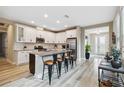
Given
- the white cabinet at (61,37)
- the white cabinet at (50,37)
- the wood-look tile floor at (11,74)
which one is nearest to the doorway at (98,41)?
the white cabinet at (61,37)

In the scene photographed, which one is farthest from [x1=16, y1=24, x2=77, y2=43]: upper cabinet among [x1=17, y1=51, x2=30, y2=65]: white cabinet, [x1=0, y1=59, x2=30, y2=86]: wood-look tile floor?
[x1=0, y1=59, x2=30, y2=86]: wood-look tile floor

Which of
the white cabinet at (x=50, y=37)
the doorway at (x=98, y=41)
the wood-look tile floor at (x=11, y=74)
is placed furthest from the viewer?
the doorway at (x=98, y=41)

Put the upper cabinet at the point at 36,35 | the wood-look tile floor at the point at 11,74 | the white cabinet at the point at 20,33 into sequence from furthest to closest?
1. the upper cabinet at the point at 36,35
2. the white cabinet at the point at 20,33
3. the wood-look tile floor at the point at 11,74

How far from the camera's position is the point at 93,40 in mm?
12422

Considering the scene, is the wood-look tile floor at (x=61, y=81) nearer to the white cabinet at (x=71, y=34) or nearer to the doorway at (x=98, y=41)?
the white cabinet at (x=71, y=34)

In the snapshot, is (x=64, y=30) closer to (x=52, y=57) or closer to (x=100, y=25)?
(x=100, y=25)

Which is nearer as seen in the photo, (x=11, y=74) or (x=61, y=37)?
(x=11, y=74)

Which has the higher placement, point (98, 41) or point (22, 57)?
point (98, 41)

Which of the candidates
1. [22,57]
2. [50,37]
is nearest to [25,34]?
[22,57]

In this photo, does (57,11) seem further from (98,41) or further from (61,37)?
(98,41)

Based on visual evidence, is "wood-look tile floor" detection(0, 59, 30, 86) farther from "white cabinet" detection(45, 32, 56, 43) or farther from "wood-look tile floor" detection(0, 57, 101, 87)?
"white cabinet" detection(45, 32, 56, 43)
